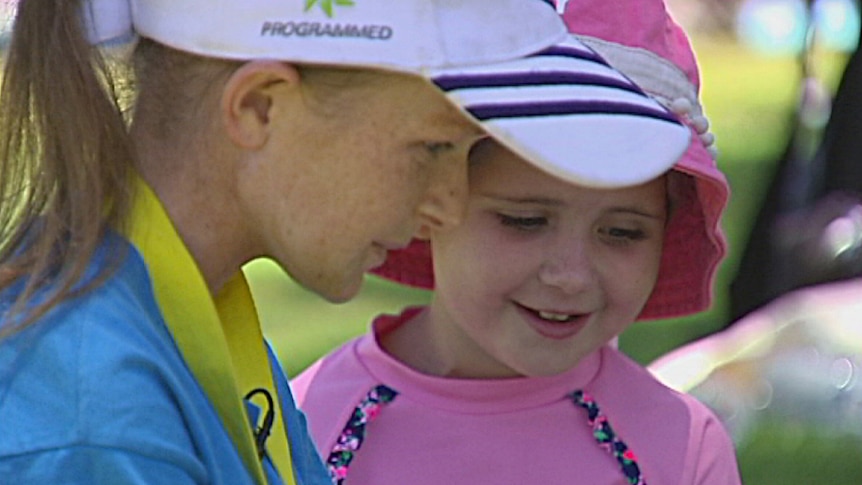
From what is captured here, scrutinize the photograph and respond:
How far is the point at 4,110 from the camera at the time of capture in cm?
153

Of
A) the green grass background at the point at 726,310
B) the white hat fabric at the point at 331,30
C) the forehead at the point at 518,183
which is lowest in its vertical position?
the green grass background at the point at 726,310

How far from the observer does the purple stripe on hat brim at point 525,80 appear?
1439mm

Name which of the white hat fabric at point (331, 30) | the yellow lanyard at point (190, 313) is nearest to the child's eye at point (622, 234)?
the white hat fabric at point (331, 30)

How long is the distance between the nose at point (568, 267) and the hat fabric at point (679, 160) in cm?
17

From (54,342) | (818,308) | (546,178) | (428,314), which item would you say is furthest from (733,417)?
(54,342)

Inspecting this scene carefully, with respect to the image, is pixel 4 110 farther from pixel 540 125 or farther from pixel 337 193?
pixel 540 125

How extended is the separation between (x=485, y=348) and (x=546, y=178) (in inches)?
11.1

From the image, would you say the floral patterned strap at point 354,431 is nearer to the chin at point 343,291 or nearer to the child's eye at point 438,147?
the chin at point 343,291

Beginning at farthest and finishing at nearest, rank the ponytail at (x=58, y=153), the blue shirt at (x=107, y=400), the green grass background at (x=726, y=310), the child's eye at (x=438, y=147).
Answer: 1. the green grass background at (x=726, y=310)
2. the child's eye at (x=438, y=147)
3. the ponytail at (x=58, y=153)
4. the blue shirt at (x=107, y=400)

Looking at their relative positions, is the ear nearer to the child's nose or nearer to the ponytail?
the ponytail

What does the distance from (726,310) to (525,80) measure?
3.57 m

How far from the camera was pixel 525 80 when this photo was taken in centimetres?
149

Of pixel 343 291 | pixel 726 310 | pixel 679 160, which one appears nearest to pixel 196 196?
pixel 343 291

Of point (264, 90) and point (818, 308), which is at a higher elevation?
point (264, 90)
